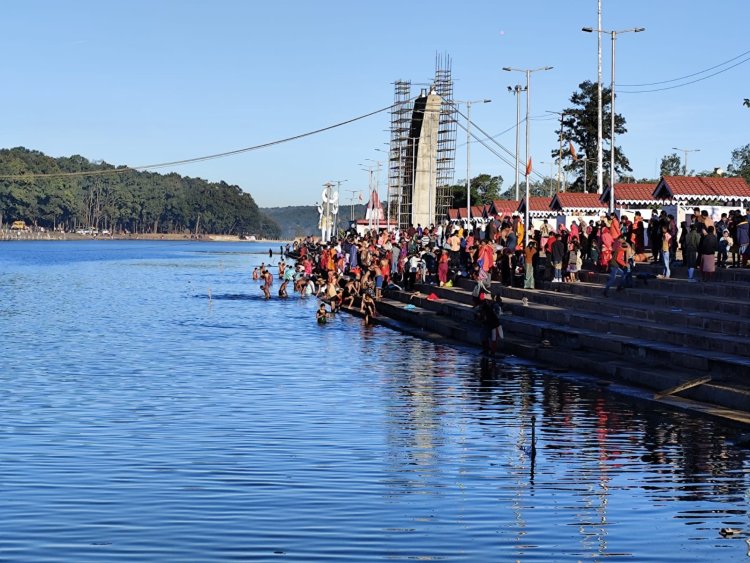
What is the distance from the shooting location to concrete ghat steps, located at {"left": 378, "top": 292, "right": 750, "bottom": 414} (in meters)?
21.5

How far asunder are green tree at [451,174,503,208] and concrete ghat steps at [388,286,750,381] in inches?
4618

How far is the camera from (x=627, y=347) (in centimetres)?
2817

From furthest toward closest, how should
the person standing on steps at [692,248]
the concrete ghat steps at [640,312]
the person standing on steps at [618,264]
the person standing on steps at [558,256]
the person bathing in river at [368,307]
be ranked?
the person bathing in river at [368,307], the person standing on steps at [558,256], the person standing on steps at [618,264], the person standing on steps at [692,248], the concrete ghat steps at [640,312]

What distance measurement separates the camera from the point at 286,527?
12469 mm

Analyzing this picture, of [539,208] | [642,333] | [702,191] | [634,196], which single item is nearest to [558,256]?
[642,333]

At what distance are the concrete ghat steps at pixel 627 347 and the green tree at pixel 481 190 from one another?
117 m

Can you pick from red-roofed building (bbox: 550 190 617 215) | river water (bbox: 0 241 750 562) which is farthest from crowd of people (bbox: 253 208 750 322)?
red-roofed building (bbox: 550 190 617 215)

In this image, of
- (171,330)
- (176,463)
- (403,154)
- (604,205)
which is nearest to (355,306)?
(171,330)

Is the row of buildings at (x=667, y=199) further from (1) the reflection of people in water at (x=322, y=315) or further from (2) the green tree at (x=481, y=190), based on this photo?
(2) the green tree at (x=481, y=190)

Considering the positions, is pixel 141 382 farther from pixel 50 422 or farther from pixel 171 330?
pixel 171 330

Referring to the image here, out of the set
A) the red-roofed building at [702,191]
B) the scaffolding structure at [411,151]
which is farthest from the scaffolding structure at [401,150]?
the red-roofed building at [702,191]

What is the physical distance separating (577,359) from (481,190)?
5489 inches

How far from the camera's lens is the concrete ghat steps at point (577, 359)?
21.5 m

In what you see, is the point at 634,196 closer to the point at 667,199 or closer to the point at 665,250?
the point at 667,199
